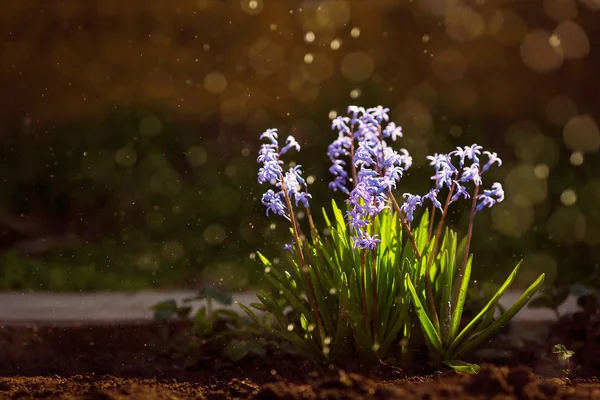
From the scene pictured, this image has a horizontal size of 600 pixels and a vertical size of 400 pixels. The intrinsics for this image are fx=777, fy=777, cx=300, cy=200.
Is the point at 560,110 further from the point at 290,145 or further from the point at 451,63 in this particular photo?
the point at 290,145

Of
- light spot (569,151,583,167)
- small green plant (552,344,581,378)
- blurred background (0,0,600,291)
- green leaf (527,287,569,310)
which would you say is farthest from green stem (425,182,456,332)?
light spot (569,151,583,167)

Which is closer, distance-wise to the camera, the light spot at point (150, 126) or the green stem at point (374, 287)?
the green stem at point (374, 287)

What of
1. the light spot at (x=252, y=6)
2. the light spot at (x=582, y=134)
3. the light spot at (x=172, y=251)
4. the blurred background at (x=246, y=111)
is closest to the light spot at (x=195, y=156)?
the blurred background at (x=246, y=111)

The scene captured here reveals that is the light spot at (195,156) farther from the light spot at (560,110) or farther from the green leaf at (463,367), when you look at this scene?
the green leaf at (463,367)

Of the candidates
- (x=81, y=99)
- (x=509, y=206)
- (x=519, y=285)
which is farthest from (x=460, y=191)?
(x=81, y=99)

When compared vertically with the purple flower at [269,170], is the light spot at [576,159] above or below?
above

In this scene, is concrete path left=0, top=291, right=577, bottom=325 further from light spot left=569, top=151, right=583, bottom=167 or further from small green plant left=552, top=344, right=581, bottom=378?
light spot left=569, top=151, right=583, bottom=167

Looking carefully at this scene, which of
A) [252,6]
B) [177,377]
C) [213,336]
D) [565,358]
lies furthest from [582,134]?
[177,377]
